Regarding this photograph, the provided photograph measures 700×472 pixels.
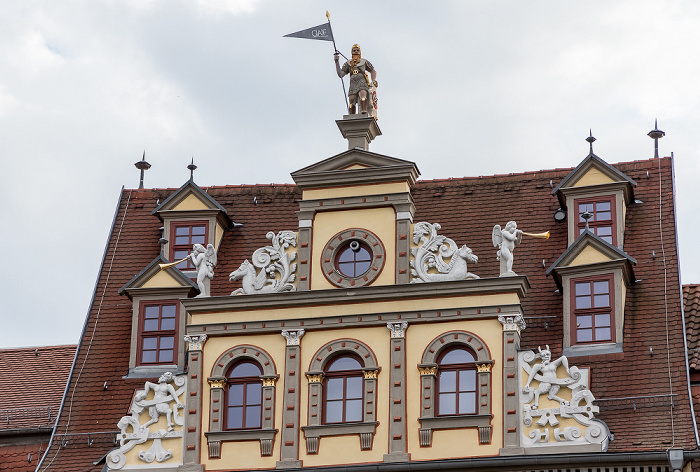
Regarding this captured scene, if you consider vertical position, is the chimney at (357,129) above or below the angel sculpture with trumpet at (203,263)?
above

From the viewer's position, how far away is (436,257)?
34.1 m

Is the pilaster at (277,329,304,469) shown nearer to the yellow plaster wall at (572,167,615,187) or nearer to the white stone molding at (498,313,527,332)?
the white stone molding at (498,313,527,332)

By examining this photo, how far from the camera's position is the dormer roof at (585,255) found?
34031 millimetres

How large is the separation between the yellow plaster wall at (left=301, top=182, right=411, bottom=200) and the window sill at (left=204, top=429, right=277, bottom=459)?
518 centimetres

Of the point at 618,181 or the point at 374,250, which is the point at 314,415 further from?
the point at 618,181

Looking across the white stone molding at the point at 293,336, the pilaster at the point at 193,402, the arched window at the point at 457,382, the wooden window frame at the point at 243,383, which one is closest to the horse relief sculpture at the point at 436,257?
the arched window at the point at 457,382

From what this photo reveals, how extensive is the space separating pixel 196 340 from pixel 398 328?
162 inches

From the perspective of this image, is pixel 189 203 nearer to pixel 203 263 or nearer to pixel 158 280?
pixel 158 280

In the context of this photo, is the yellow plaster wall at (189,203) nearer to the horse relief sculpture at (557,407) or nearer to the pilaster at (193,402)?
the pilaster at (193,402)

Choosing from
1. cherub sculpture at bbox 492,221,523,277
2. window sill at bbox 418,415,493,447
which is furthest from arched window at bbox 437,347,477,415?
cherub sculpture at bbox 492,221,523,277

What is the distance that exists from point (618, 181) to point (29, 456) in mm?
13379

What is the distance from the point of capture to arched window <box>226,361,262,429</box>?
3359 cm

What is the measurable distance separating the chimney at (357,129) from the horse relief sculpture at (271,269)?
2.65m

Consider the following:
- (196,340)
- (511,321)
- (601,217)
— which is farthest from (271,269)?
(601,217)
